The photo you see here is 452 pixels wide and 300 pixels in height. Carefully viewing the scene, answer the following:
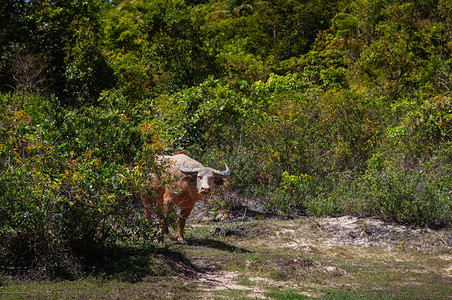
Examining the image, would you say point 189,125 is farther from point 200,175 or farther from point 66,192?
point 66,192

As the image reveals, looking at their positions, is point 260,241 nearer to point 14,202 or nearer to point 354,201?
point 354,201

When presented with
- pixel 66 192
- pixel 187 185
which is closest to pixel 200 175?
pixel 187 185

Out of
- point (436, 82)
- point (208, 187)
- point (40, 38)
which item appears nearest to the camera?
point (208, 187)

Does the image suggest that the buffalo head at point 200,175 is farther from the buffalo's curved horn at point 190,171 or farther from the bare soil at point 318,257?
the bare soil at point 318,257

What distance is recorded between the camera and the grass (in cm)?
611

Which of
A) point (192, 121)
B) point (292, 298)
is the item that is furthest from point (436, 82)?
point (292, 298)

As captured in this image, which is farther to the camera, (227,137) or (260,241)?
(227,137)

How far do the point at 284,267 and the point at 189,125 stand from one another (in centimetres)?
730

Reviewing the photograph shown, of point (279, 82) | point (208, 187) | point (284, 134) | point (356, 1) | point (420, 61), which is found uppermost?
point (356, 1)

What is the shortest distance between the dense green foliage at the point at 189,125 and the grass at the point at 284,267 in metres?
0.60

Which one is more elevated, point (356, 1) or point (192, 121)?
point (356, 1)

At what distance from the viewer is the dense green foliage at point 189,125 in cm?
645

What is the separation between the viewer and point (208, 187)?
818 centimetres

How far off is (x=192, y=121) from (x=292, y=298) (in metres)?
8.52
